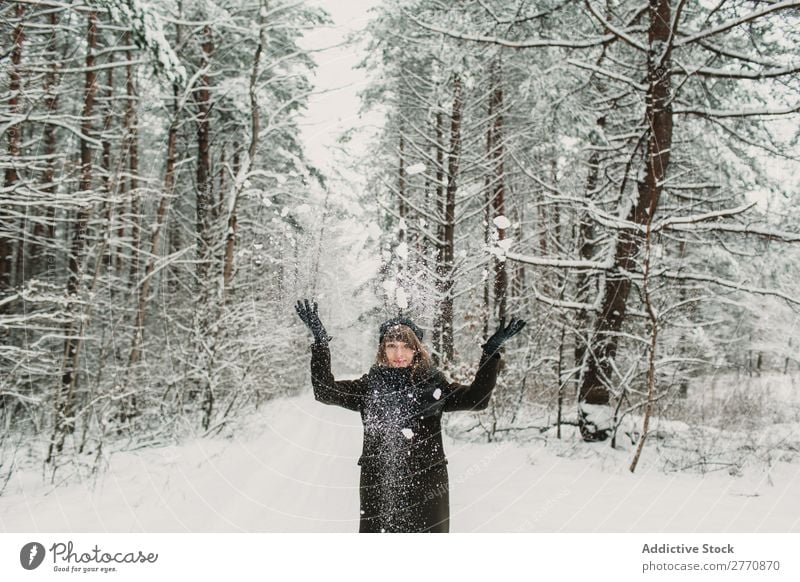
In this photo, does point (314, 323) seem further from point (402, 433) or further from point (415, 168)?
point (415, 168)

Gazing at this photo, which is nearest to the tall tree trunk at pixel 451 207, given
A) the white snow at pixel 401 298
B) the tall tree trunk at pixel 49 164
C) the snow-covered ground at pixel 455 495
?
the white snow at pixel 401 298

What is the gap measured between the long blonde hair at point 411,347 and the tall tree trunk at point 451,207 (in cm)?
395

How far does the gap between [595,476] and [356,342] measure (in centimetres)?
264

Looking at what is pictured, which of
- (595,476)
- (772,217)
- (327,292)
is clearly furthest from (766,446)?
(327,292)

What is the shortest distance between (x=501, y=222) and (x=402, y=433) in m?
5.45

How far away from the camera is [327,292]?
457 cm

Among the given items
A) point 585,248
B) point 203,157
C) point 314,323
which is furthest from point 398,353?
point 203,157

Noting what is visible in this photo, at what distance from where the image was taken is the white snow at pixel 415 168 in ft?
23.2

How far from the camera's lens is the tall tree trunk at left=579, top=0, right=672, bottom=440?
4.71m

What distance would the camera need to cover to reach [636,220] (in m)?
5.18

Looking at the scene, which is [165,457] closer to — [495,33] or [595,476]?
[595,476]

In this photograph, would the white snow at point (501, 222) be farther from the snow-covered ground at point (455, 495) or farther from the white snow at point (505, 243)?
the snow-covered ground at point (455, 495)

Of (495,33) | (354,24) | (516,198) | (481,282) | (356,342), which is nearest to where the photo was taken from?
(356,342)
